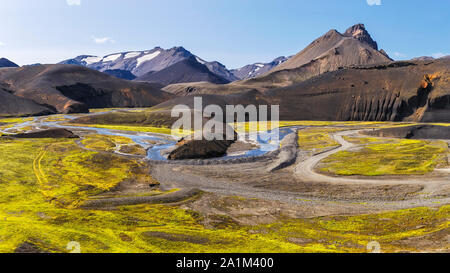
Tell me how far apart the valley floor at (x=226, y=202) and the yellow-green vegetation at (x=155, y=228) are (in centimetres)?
10

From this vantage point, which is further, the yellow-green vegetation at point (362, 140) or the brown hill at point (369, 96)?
the brown hill at point (369, 96)

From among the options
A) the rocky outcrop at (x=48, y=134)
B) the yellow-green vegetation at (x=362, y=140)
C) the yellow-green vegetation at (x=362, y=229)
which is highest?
the rocky outcrop at (x=48, y=134)

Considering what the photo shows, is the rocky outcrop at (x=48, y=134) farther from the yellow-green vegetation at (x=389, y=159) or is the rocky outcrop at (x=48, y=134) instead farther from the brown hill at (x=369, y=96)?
the yellow-green vegetation at (x=389, y=159)

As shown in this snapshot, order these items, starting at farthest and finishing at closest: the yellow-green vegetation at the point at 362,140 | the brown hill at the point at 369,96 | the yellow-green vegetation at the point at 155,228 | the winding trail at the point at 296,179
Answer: the brown hill at the point at 369,96, the yellow-green vegetation at the point at 362,140, the winding trail at the point at 296,179, the yellow-green vegetation at the point at 155,228

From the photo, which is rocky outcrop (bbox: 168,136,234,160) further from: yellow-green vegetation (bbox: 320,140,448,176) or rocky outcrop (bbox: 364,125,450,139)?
rocky outcrop (bbox: 364,125,450,139)

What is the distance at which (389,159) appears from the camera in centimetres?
6197

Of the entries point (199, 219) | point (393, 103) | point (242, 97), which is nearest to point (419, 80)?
point (393, 103)

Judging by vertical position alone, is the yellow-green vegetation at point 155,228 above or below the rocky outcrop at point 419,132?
below
